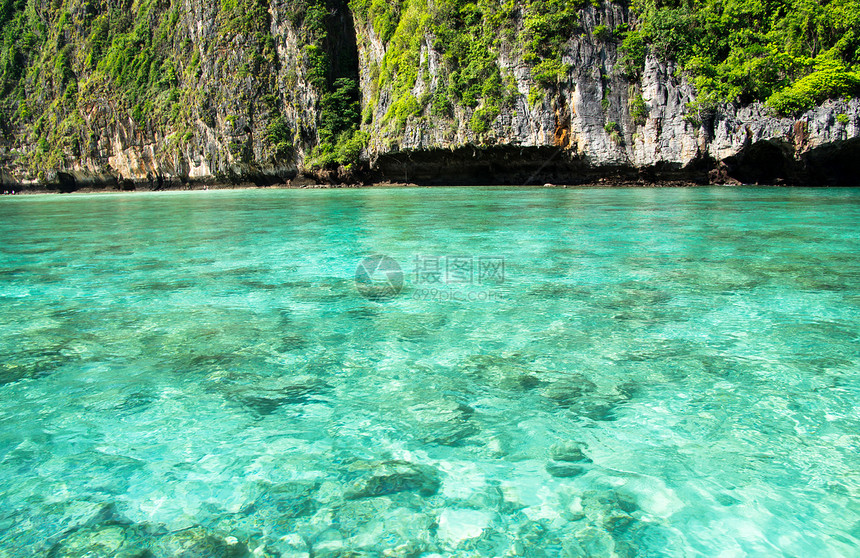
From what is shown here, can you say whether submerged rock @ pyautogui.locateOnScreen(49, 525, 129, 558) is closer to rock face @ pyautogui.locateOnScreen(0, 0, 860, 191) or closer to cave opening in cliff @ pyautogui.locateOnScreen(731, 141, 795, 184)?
rock face @ pyautogui.locateOnScreen(0, 0, 860, 191)

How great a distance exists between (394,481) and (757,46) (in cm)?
2892

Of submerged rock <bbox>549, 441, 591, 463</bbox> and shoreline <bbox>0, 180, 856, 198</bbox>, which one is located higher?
shoreline <bbox>0, 180, 856, 198</bbox>

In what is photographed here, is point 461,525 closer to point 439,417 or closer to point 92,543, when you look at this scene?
point 439,417

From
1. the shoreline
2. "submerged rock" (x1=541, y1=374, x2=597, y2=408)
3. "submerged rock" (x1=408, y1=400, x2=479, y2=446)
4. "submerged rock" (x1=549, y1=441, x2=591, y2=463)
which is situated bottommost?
"submerged rock" (x1=549, y1=441, x2=591, y2=463)

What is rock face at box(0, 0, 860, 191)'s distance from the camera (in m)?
23.8

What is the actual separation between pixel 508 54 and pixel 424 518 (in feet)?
102

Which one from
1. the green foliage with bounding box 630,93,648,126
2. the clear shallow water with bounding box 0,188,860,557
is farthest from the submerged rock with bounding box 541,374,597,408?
the green foliage with bounding box 630,93,648,126

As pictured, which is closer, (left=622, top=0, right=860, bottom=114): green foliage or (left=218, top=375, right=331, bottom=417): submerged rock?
(left=218, top=375, right=331, bottom=417): submerged rock

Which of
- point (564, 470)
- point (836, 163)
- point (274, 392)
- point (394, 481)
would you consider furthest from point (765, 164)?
point (394, 481)

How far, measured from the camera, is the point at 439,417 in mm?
2568

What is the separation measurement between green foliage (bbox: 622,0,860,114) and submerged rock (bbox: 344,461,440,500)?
26320 millimetres

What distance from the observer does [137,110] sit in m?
46.3

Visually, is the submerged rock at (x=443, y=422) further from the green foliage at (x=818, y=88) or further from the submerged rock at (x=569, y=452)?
the green foliage at (x=818, y=88)

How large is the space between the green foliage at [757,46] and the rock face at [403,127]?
0.77m
